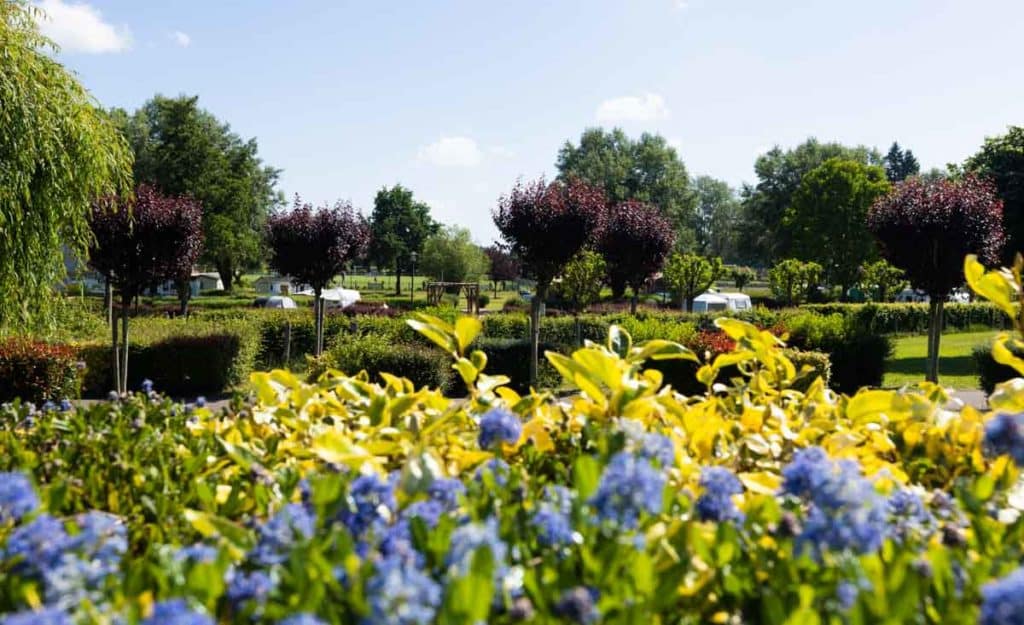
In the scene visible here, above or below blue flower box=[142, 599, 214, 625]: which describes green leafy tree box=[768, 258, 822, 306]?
above

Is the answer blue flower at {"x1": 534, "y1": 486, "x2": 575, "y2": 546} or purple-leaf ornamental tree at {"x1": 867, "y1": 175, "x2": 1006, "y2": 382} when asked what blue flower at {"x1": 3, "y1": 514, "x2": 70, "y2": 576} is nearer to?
blue flower at {"x1": 534, "y1": 486, "x2": 575, "y2": 546}

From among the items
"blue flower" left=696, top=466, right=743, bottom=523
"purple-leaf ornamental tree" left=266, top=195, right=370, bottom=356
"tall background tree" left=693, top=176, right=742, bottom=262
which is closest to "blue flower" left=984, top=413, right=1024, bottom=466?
"blue flower" left=696, top=466, right=743, bottom=523

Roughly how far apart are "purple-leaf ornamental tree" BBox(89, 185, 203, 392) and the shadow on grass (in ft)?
43.2

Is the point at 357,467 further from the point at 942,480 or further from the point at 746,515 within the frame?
the point at 942,480

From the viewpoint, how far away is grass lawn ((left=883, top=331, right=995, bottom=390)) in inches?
608

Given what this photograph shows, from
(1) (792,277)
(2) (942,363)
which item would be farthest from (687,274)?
(2) (942,363)

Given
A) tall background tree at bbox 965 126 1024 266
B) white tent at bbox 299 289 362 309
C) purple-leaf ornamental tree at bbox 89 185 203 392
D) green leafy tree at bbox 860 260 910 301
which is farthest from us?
white tent at bbox 299 289 362 309

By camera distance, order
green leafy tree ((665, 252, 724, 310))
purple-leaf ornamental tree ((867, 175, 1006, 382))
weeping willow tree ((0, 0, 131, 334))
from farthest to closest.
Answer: green leafy tree ((665, 252, 724, 310)) < purple-leaf ornamental tree ((867, 175, 1006, 382)) < weeping willow tree ((0, 0, 131, 334))

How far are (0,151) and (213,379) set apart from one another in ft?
17.6

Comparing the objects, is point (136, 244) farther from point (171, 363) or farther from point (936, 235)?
point (936, 235)

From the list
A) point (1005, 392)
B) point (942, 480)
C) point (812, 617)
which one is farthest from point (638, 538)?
point (1005, 392)

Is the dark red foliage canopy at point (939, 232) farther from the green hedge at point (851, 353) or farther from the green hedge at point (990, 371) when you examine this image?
the green hedge at point (851, 353)

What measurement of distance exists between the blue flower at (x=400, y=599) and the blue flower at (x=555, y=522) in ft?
1.10

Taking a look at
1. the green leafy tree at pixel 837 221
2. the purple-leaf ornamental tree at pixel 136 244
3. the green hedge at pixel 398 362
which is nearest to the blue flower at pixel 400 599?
the green hedge at pixel 398 362
